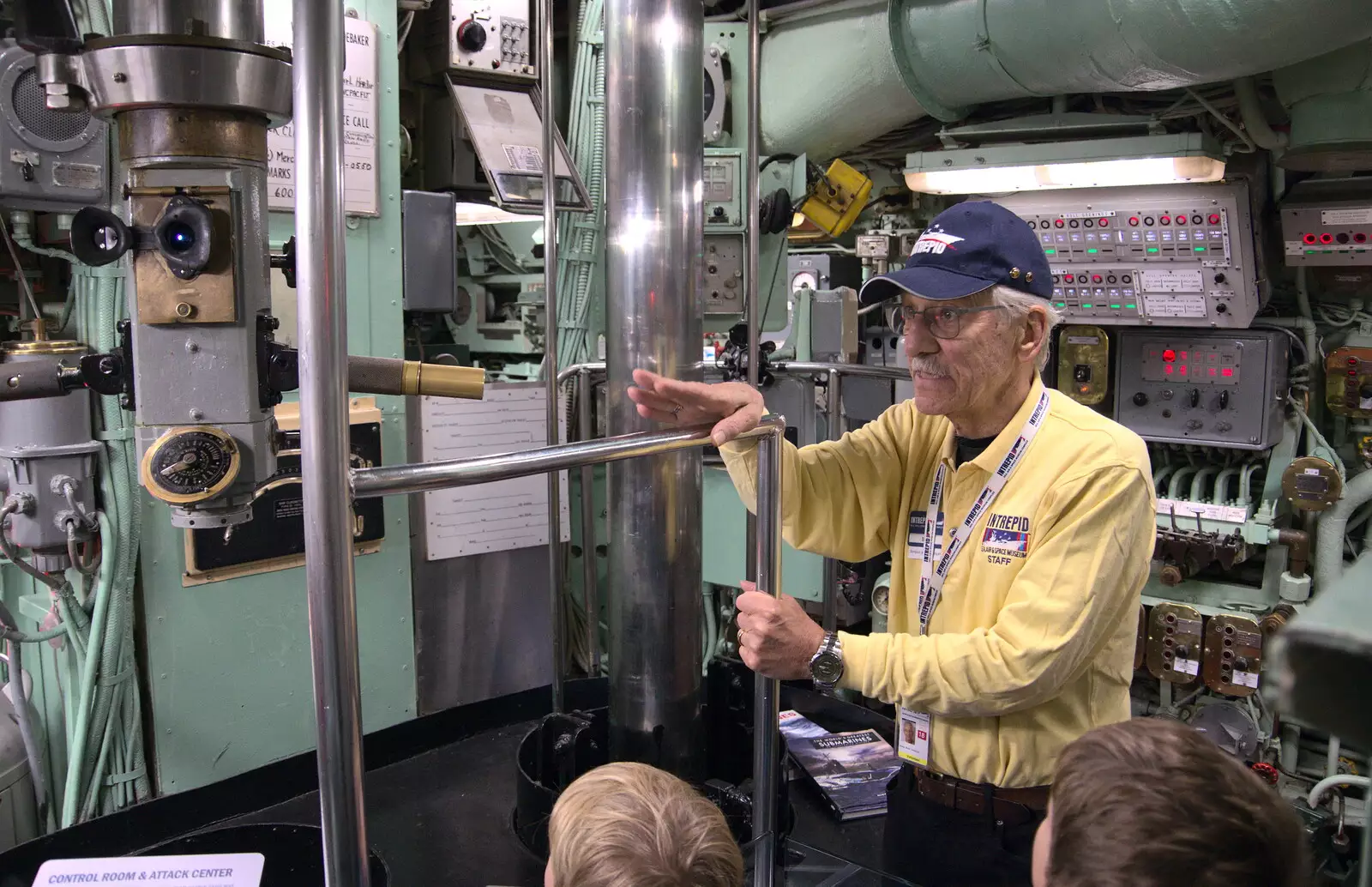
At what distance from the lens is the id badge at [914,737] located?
1.71 m

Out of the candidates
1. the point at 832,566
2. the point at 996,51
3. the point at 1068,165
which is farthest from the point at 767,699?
the point at 1068,165

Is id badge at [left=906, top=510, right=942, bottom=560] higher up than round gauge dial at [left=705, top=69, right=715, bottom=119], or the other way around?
round gauge dial at [left=705, top=69, right=715, bottom=119]

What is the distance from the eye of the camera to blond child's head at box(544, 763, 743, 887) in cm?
95

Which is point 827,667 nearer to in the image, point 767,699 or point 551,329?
point 767,699

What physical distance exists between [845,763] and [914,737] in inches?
26.1

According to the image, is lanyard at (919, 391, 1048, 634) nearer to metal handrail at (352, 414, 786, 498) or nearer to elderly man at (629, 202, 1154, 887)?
elderly man at (629, 202, 1154, 887)

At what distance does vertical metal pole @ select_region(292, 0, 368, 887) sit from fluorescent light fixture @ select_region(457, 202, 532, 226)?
3.15 m

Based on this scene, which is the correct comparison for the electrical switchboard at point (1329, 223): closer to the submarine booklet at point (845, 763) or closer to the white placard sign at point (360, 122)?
the submarine booklet at point (845, 763)

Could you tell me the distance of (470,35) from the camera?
356cm

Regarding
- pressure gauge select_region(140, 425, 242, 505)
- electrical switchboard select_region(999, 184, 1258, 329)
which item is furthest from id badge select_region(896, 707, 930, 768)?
electrical switchboard select_region(999, 184, 1258, 329)

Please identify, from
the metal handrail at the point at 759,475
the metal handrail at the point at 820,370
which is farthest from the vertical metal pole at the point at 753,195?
the metal handrail at the point at 820,370

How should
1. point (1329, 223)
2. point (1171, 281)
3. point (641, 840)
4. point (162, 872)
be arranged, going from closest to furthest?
1. point (641, 840)
2. point (162, 872)
3. point (1329, 223)
4. point (1171, 281)

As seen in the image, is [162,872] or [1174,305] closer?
[162,872]

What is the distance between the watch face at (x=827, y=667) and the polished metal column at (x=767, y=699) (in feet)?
0.55
